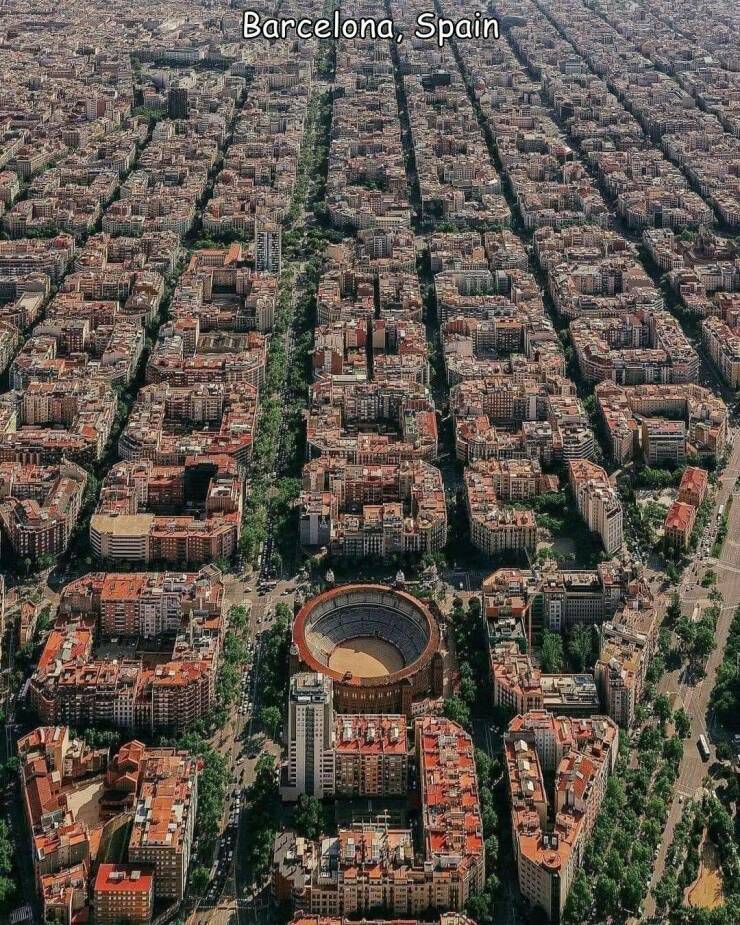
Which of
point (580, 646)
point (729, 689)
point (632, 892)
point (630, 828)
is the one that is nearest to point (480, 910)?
point (632, 892)

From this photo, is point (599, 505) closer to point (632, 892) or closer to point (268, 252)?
point (632, 892)

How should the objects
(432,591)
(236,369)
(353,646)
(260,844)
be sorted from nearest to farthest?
1. (260,844)
2. (353,646)
3. (432,591)
4. (236,369)

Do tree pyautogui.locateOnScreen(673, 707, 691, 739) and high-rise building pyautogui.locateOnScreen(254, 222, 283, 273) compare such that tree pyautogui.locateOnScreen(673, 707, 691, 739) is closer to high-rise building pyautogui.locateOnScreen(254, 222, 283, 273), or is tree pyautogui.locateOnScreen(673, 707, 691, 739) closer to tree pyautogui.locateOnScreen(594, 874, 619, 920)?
tree pyautogui.locateOnScreen(594, 874, 619, 920)

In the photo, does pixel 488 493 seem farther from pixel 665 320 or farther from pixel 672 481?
pixel 665 320

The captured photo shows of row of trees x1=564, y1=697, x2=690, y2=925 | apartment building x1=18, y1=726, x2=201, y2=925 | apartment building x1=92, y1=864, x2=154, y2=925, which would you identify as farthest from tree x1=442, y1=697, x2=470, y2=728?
apartment building x1=92, y1=864, x2=154, y2=925

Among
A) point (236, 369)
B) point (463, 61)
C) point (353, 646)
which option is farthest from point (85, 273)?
point (463, 61)

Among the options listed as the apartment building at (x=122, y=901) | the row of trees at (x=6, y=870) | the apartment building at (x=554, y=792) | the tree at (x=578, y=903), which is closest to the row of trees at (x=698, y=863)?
the tree at (x=578, y=903)
